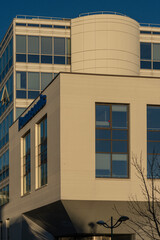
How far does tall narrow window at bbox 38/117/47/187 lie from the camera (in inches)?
1540

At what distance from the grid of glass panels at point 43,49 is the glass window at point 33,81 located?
1.23 m

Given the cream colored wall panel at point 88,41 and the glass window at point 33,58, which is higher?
the cream colored wall panel at point 88,41

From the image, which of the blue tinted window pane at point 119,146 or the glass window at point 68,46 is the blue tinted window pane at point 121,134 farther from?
the glass window at point 68,46

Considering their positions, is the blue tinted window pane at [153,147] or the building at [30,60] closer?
the blue tinted window pane at [153,147]

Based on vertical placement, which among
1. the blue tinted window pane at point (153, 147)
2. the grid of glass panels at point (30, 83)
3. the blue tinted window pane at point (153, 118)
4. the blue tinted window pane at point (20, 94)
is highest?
the grid of glass panels at point (30, 83)

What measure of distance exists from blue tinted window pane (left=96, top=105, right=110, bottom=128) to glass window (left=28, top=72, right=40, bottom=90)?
1937cm

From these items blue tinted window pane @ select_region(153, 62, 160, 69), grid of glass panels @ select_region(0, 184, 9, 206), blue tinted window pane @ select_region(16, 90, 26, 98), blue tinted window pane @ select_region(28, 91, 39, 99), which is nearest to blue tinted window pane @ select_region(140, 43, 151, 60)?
blue tinted window pane @ select_region(153, 62, 160, 69)

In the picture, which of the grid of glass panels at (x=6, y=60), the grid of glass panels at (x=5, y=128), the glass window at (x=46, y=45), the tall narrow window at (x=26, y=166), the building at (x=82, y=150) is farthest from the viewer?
the grid of glass panels at (x=6, y=60)

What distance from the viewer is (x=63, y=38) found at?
55594 mm

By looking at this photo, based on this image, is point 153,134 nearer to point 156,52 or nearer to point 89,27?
point 89,27

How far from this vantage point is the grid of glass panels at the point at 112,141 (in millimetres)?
35438

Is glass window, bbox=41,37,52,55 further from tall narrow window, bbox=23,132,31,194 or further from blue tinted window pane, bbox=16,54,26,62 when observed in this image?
tall narrow window, bbox=23,132,31,194

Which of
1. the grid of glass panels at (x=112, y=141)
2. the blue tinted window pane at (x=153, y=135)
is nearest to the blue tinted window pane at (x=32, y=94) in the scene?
the grid of glass panels at (x=112, y=141)

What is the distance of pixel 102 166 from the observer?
116ft
